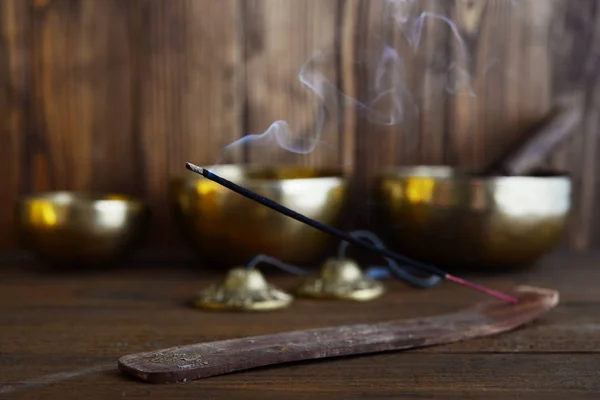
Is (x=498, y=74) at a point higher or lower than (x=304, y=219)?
higher

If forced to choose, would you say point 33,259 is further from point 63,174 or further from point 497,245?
point 497,245

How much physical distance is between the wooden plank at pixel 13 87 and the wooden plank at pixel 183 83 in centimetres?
17

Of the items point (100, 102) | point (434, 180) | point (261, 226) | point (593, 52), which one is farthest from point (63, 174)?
point (593, 52)

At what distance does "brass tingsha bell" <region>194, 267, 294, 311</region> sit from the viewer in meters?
→ 0.76

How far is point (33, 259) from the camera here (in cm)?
106

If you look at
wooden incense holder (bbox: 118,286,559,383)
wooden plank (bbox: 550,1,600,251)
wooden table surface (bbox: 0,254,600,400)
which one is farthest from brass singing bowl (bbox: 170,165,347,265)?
wooden plank (bbox: 550,1,600,251)

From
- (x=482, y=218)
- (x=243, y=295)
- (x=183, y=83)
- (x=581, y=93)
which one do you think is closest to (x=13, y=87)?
(x=183, y=83)

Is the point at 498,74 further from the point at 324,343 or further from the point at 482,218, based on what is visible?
the point at 324,343

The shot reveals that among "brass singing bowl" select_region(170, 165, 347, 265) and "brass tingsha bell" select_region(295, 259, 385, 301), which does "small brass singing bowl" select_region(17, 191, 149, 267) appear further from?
"brass tingsha bell" select_region(295, 259, 385, 301)

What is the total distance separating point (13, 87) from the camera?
1103 millimetres

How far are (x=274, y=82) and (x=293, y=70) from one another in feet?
0.11

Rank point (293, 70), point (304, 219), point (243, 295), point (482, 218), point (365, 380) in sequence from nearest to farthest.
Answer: point (365, 380), point (304, 219), point (243, 295), point (482, 218), point (293, 70)

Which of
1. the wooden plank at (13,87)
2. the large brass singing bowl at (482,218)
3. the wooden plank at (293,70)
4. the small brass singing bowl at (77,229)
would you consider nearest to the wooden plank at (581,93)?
the large brass singing bowl at (482,218)

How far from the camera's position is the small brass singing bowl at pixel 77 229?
93cm
